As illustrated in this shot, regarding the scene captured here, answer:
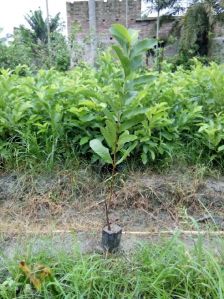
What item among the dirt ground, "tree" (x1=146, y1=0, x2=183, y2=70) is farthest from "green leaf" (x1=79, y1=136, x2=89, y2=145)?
"tree" (x1=146, y1=0, x2=183, y2=70)

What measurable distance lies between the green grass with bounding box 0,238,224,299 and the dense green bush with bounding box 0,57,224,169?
0.75 m

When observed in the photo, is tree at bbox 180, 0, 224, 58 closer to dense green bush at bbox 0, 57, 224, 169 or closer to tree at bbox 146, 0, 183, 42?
tree at bbox 146, 0, 183, 42

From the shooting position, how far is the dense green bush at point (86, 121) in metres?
1.90

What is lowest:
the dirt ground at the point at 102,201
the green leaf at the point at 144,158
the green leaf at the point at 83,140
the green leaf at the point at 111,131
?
the dirt ground at the point at 102,201

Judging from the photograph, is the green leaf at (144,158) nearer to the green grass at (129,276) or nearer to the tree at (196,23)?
the green grass at (129,276)

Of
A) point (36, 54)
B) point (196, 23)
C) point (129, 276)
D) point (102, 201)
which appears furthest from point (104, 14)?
point (129, 276)

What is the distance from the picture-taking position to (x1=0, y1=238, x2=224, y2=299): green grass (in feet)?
3.68

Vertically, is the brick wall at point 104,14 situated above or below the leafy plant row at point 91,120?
above

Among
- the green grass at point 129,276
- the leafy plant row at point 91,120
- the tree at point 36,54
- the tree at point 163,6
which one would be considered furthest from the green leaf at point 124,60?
the tree at point 163,6

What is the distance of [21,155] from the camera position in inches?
78.2

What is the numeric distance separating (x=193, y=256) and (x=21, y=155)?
48.5 inches

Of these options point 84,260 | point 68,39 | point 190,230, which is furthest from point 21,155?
point 68,39

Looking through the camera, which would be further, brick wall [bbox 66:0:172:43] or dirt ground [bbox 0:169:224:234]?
brick wall [bbox 66:0:172:43]

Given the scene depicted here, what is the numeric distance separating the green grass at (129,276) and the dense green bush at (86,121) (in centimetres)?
75
